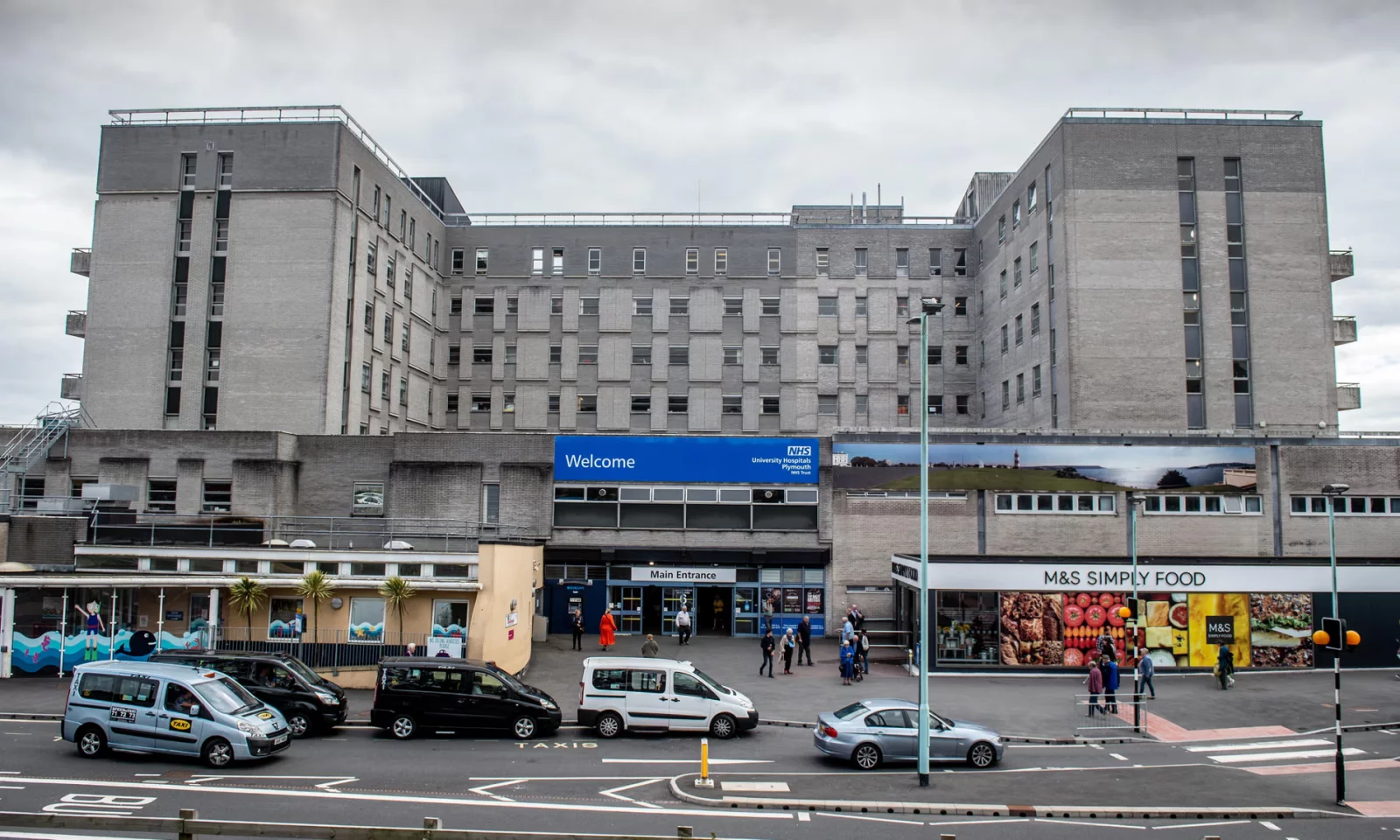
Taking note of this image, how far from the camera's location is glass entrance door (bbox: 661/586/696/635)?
42.4 metres

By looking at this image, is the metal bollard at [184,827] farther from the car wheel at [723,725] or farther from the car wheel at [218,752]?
the car wheel at [723,725]

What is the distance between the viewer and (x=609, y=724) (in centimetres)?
2384

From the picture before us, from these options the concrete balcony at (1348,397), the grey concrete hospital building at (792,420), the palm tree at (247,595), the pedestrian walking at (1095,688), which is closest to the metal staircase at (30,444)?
the grey concrete hospital building at (792,420)

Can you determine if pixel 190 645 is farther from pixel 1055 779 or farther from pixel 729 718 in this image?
pixel 1055 779

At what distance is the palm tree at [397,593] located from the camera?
96.0 feet

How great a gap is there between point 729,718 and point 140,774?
12.5 meters

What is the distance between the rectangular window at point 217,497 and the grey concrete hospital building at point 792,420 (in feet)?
0.50

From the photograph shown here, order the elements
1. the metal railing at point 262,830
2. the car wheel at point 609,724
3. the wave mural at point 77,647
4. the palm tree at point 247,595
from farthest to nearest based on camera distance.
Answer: the wave mural at point 77,647 < the palm tree at point 247,595 < the car wheel at point 609,724 < the metal railing at point 262,830

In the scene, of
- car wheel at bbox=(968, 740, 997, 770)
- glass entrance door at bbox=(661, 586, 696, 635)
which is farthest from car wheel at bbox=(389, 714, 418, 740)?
glass entrance door at bbox=(661, 586, 696, 635)

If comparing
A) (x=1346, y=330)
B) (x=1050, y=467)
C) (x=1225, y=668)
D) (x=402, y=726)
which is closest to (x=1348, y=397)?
(x=1346, y=330)

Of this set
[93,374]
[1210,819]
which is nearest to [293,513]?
[93,374]

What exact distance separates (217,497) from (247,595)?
14360 mm

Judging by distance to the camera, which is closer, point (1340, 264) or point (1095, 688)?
point (1095, 688)

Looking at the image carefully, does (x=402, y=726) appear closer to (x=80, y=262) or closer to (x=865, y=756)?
(x=865, y=756)
